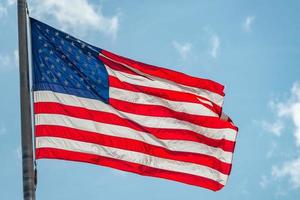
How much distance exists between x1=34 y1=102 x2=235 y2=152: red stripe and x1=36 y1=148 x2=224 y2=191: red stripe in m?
0.88

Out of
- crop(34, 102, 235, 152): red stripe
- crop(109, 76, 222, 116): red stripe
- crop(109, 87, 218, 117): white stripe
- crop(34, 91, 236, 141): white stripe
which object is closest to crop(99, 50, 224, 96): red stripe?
crop(109, 76, 222, 116): red stripe

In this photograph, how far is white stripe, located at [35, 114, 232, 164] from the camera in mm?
13988

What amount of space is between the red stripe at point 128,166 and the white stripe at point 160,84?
1966 mm

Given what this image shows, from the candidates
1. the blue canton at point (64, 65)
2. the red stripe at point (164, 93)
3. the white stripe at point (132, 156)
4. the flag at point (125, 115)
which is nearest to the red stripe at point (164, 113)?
the flag at point (125, 115)

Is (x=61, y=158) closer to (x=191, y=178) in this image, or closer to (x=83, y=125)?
(x=83, y=125)

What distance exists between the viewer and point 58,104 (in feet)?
46.7

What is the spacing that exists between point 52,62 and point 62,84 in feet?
1.81

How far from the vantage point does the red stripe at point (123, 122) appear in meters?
14.1

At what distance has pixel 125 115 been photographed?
1494cm

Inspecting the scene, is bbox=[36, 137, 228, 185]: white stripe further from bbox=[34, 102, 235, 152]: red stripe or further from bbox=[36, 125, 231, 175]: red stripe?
bbox=[34, 102, 235, 152]: red stripe

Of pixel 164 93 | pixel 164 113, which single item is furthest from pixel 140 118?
pixel 164 93

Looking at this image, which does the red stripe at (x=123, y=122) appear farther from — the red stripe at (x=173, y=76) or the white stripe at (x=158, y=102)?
the red stripe at (x=173, y=76)

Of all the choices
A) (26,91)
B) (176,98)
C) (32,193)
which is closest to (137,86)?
(176,98)

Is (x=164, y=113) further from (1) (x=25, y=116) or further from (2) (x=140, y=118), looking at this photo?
(1) (x=25, y=116)
